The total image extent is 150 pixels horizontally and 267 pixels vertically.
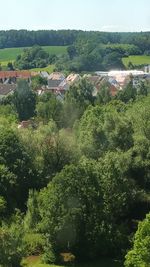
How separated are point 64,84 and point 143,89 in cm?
3365

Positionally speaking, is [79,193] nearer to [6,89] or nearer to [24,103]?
[24,103]

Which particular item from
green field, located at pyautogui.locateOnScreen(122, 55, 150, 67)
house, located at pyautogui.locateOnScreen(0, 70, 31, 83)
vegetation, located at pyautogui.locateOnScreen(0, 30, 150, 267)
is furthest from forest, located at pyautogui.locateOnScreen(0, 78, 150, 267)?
green field, located at pyautogui.locateOnScreen(122, 55, 150, 67)

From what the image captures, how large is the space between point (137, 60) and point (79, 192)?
502 feet

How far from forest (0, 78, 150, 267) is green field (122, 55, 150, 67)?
12491 cm

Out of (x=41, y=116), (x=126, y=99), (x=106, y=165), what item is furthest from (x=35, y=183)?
(x=126, y=99)

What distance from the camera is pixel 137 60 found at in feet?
594

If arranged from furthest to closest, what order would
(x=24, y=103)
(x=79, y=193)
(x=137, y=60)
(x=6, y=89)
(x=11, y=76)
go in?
1. (x=137, y=60)
2. (x=11, y=76)
3. (x=6, y=89)
4. (x=24, y=103)
5. (x=79, y=193)

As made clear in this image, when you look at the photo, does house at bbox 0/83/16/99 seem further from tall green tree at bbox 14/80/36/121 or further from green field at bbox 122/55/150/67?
green field at bbox 122/55/150/67

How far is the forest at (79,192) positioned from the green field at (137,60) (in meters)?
125

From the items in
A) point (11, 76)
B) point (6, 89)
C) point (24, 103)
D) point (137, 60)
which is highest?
point (137, 60)

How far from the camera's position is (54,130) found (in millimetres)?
46781

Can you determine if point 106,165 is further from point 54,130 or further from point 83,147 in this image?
point 54,130

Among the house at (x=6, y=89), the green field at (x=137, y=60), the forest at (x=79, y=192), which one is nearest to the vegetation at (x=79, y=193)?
the forest at (x=79, y=192)

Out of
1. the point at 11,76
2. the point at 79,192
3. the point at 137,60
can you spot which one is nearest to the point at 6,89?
the point at 11,76
